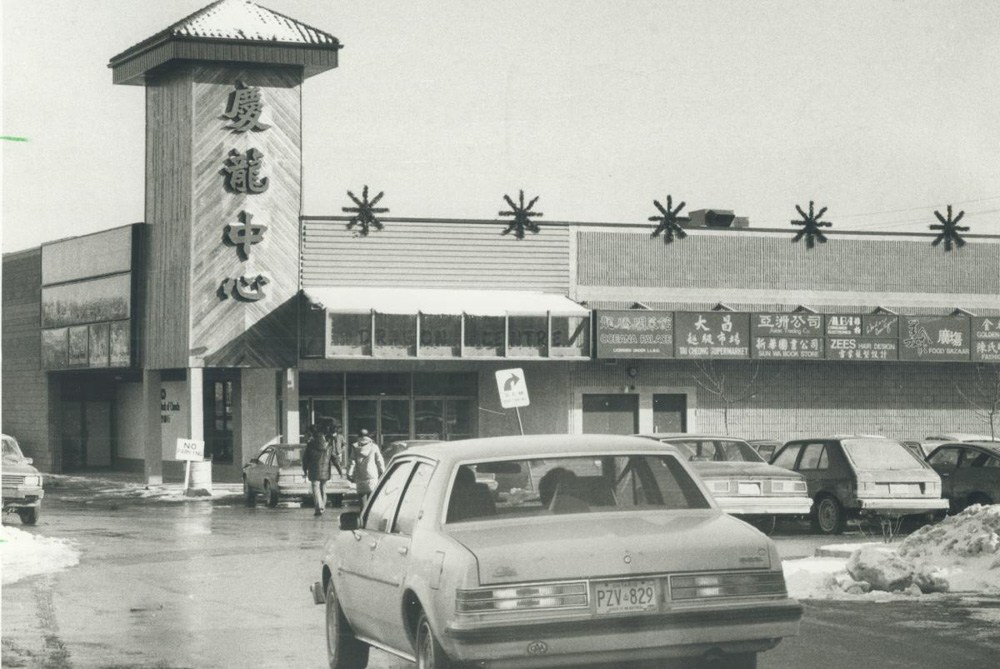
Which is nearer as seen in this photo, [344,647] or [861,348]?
[344,647]

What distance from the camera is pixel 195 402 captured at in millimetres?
38906

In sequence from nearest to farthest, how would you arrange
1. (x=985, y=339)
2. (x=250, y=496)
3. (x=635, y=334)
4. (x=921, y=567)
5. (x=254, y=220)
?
1. (x=921, y=567)
2. (x=250, y=496)
3. (x=254, y=220)
4. (x=635, y=334)
5. (x=985, y=339)

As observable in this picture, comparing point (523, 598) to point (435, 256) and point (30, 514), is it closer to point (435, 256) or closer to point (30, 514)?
point (30, 514)

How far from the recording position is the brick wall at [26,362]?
4891 cm

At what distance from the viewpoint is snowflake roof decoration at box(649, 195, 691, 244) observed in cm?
4262

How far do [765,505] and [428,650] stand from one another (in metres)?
13.1

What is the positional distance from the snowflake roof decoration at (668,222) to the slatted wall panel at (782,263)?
250mm

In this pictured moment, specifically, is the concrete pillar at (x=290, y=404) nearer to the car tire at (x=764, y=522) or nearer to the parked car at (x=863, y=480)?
the parked car at (x=863, y=480)

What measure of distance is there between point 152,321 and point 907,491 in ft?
81.2

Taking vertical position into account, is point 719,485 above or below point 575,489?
below

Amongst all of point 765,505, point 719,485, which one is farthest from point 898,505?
point 719,485

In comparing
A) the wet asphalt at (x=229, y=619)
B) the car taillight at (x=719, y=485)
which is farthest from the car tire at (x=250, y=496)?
the car taillight at (x=719, y=485)

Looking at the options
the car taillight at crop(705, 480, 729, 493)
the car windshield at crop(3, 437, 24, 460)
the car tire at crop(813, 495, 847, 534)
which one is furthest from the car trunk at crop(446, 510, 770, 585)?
the car windshield at crop(3, 437, 24, 460)

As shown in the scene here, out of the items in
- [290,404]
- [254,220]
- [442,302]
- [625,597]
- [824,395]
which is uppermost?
[254,220]
